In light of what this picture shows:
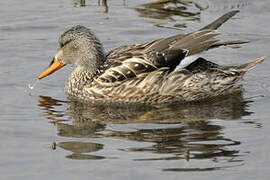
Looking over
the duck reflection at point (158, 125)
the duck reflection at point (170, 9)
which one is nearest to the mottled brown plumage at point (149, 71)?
the duck reflection at point (158, 125)

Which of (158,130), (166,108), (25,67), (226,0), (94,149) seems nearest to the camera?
(94,149)

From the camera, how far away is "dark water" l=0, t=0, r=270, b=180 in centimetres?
728

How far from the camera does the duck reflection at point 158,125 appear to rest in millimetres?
7766

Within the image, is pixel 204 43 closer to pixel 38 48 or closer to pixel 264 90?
pixel 264 90

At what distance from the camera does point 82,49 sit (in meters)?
10.3

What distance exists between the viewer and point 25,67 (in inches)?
441

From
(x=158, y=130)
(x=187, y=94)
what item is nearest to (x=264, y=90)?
(x=187, y=94)

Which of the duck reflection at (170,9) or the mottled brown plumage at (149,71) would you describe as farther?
the duck reflection at (170,9)

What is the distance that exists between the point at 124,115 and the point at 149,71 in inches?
36.2

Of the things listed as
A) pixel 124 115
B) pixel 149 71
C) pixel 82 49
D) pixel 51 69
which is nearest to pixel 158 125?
pixel 124 115

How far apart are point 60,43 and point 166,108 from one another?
2.10 meters

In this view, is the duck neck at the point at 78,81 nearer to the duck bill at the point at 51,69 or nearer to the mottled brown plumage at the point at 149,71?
the mottled brown plumage at the point at 149,71

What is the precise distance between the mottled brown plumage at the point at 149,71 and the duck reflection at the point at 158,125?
229 mm

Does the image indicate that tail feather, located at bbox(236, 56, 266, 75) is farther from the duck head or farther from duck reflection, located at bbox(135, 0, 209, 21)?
duck reflection, located at bbox(135, 0, 209, 21)
